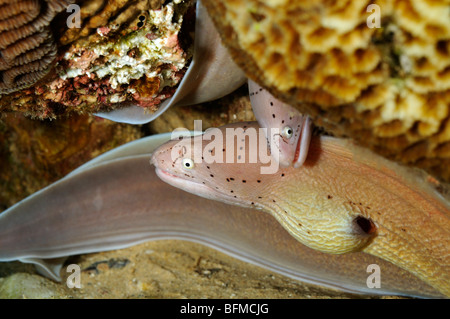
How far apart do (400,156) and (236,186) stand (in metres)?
1.13

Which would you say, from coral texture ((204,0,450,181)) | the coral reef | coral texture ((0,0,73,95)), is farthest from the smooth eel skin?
coral texture ((204,0,450,181))

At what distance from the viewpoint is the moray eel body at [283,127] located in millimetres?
1810

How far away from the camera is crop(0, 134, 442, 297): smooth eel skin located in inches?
118

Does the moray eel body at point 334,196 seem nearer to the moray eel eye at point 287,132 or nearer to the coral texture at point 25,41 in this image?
the moray eel eye at point 287,132

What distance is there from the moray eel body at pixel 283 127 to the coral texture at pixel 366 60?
556 millimetres

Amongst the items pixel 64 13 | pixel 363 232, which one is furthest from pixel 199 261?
pixel 64 13

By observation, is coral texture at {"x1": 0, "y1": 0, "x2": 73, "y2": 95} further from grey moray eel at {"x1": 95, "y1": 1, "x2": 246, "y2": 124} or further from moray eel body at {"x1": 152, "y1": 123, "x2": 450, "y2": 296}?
moray eel body at {"x1": 152, "y1": 123, "x2": 450, "y2": 296}

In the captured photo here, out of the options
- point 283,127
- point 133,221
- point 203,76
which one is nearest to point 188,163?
point 203,76

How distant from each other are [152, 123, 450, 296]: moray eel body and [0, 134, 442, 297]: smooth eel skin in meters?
0.79

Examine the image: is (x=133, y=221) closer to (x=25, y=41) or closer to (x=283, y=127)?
(x=283, y=127)

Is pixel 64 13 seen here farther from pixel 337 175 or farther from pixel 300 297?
pixel 300 297

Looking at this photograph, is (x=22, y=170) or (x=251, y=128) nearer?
(x=251, y=128)

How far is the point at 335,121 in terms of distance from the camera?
4.23 feet

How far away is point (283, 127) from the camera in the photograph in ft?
5.98
